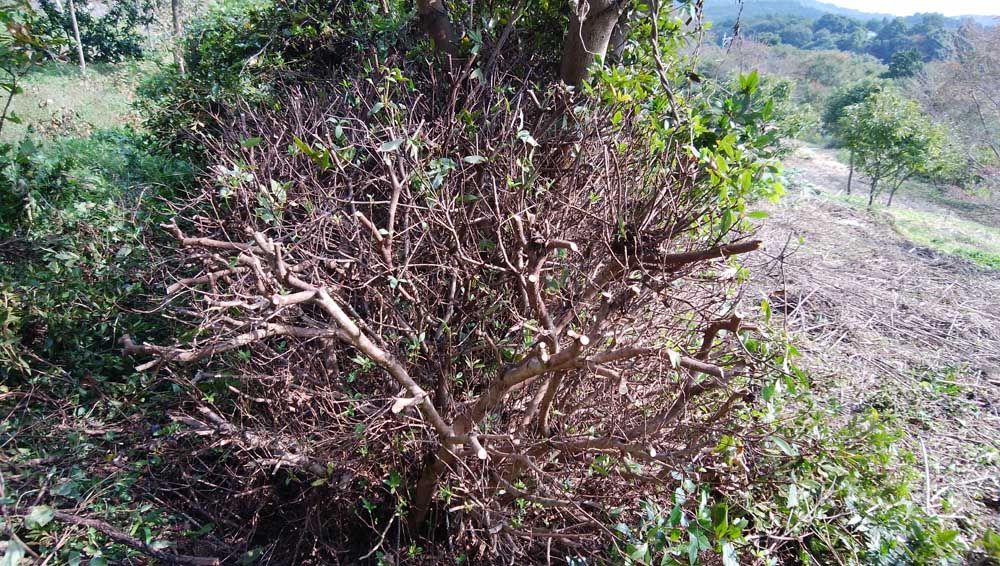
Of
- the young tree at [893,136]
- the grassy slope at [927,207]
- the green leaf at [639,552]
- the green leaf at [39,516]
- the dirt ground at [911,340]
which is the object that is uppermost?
the young tree at [893,136]

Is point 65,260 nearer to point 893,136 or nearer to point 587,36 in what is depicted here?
point 587,36

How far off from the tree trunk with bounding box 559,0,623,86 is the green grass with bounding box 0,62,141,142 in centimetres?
611

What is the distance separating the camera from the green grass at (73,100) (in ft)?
23.8

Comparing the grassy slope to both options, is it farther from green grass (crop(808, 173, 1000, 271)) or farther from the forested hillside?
the forested hillside

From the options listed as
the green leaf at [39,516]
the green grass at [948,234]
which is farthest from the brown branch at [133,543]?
the green grass at [948,234]

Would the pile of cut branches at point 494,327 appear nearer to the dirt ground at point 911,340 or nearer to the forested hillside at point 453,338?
the forested hillside at point 453,338

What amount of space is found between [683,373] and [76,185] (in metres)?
4.11

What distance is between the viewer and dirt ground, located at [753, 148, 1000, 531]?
2.91 metres

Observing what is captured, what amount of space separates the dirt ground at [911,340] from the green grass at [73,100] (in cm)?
816

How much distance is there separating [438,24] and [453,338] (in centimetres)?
228

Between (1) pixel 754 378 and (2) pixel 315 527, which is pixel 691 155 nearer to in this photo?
(1) pixel 754 378

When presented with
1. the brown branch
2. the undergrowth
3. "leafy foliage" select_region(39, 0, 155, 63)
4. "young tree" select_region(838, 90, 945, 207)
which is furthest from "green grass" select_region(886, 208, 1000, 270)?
"leafy foliage" select_region(39, 0, 155, 63)

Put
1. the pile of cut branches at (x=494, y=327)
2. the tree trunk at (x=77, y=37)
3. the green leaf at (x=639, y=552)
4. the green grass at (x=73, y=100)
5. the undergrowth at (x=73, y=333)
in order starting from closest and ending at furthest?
the green leaf at (x=639, y=552), the pile of cut branches at (x=494, y=327), the undergrowth at (x=73, y=333), the green grass at (x=73, y=100), the tree trunk at (x=77, y=37)

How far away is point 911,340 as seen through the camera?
4.32 m
